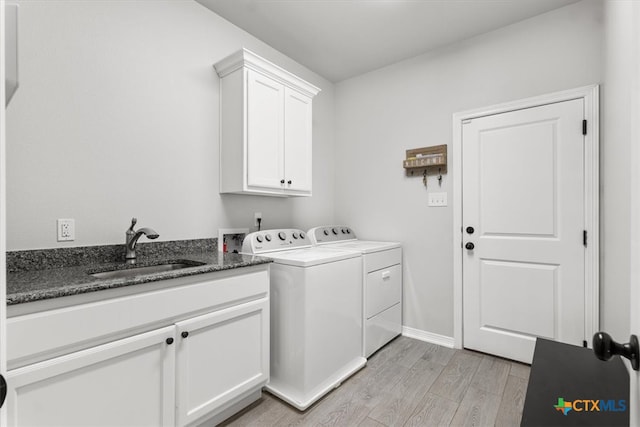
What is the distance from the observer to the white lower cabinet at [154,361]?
1039 millimetres

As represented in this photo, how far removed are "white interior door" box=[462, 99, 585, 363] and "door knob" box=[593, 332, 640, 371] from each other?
199 centimetres

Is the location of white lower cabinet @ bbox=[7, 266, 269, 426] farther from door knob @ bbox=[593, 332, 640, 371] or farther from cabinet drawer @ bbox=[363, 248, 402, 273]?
door knob @ bbox=[593, 332, 640, 371]

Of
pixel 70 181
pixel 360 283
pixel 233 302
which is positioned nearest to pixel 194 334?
pixel 233 302

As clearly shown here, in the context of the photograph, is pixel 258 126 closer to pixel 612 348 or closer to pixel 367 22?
pixel 367 22

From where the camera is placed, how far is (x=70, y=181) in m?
1.58

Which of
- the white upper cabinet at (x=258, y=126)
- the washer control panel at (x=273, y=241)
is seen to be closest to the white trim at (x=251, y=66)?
the white upper cabinet at (x=258, y=126)

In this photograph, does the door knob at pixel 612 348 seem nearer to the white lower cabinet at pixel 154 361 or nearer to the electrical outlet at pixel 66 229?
the white lower cabinet at pixel 154 361

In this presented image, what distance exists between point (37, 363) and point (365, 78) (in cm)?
322

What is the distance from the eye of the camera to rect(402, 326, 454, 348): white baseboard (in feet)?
8.65

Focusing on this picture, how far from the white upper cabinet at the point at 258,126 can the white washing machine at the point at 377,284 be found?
64cm

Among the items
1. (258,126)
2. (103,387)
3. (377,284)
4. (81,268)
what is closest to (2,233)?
(103,387)

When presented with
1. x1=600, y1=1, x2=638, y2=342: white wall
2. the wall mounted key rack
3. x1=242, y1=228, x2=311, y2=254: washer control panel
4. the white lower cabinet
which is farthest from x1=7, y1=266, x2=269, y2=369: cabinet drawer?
the wall mounted key rack

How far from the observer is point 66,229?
61.7 inches

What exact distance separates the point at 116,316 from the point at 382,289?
75.8 inches
